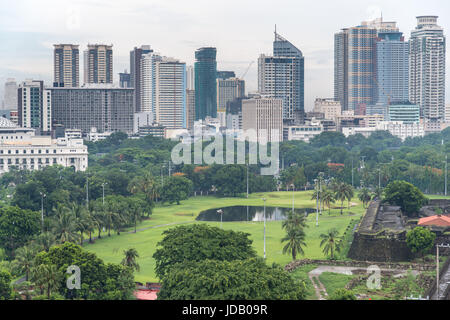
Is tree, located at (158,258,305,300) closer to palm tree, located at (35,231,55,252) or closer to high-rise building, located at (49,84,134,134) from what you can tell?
palm tree, located at (35,231,55,252)

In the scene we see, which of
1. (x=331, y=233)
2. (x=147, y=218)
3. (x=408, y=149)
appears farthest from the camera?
(x=408, y=149)

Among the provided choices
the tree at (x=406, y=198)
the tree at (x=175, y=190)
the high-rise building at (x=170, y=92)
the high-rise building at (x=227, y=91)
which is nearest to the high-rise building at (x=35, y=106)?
the high-rise building at (x=170, y=92)

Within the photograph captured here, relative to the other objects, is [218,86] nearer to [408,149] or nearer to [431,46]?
[431,46]

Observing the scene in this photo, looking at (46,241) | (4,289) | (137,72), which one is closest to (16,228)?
(46,241)

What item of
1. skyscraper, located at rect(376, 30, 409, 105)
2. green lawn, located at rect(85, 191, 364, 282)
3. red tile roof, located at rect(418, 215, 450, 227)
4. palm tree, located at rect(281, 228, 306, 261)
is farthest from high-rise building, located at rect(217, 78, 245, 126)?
palm tree, located at rect(281, 228, 306, 261)

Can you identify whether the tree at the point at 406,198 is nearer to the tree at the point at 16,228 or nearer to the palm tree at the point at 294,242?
the palm tree at the point at 294,242

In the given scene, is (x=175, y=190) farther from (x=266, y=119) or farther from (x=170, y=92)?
(x=170, y=92)
